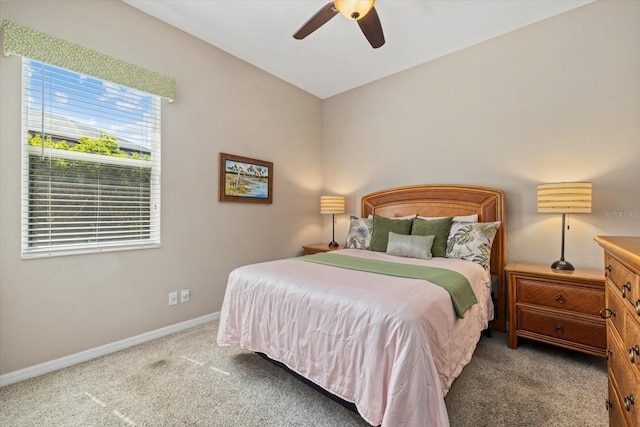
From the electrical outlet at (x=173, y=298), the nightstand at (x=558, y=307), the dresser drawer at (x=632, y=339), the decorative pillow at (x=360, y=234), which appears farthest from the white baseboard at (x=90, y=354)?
the dresser drawer at (x=632, y=339)

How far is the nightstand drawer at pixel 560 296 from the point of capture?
207 cm

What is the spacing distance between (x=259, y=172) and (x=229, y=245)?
0.98 metres

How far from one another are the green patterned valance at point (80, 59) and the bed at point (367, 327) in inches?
74.9

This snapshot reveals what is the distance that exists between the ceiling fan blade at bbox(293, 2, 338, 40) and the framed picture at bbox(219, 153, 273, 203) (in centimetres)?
153

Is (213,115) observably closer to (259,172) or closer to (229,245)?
(259,172)

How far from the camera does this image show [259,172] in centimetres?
352

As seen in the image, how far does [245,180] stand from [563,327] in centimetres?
331

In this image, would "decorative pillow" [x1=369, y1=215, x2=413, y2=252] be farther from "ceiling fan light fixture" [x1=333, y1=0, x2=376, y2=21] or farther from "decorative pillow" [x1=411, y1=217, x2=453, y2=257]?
"ceiling fan light fixture" [x1=333, y1=0, x2=376, y2=21]

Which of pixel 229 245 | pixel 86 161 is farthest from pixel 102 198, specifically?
pixel 229 245

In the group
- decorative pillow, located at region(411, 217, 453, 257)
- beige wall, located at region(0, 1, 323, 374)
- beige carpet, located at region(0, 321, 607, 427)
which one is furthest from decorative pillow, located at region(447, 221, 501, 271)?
beige wall, located at region(0, 1, 323, 374)

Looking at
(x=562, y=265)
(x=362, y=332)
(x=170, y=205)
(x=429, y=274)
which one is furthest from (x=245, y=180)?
(x=562, y=265)

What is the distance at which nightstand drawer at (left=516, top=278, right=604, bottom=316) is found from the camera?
207cm

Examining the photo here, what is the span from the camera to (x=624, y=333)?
991 mm

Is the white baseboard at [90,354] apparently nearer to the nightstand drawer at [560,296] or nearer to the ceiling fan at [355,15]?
the ceiling fan at [355,15]
